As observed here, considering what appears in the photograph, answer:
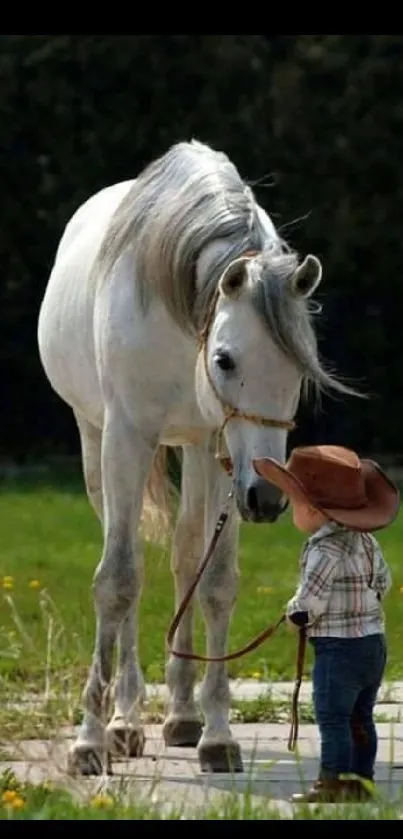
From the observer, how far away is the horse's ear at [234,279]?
5.96 metres

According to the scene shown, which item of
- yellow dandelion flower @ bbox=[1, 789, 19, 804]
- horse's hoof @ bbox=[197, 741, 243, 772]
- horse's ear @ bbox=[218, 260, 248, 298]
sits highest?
horse's ear @ bbox=[218, 260, 248, 298]

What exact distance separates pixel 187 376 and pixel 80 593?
13.2 feet

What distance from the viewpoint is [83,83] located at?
2152cm

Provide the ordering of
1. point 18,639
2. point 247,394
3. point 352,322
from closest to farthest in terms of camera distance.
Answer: point 247,394
point 18,639
point 352,322

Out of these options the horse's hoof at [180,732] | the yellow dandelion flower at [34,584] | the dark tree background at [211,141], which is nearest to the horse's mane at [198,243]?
the horse's hoof at [180,732]

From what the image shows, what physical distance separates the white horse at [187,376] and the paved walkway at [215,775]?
0.13 metres

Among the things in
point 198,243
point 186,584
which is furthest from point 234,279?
point 186,584

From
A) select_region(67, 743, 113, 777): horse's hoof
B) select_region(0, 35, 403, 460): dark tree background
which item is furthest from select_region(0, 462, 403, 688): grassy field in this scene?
select_region(0, 35, 403, 460): dark tree background

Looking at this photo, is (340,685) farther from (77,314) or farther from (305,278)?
(77,314)

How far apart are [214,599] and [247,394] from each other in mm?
1084

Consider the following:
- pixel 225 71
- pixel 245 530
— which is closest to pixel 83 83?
pixel 225 71

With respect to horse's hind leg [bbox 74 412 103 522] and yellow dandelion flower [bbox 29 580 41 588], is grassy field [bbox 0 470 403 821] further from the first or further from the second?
horse's hind leg [bbox 74 412 103 522]

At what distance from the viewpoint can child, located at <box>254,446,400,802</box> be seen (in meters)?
5.36

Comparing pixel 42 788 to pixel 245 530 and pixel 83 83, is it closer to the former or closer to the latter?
pixel 245 530
